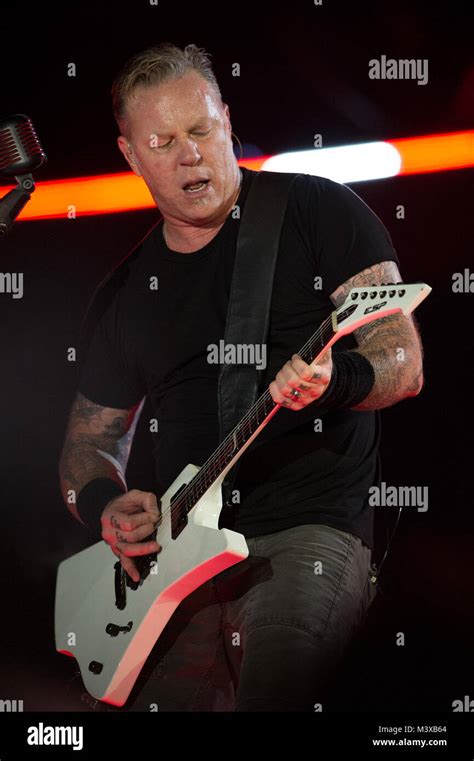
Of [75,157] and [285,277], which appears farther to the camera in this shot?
[75,157]

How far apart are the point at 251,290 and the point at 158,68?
0.75 meters

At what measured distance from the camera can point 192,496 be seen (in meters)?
2.24

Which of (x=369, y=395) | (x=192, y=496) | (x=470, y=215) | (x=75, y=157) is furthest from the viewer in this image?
(x=75, y=157)

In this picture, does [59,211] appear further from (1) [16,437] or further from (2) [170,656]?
(2) [170,656]

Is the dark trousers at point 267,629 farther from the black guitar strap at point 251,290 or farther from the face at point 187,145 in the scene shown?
the face at point 187,145

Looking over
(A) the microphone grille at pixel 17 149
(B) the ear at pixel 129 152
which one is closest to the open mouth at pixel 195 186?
(B) the ear at pixel 129 152

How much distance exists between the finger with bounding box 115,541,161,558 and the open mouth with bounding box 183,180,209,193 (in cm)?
100

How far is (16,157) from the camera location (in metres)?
1.92

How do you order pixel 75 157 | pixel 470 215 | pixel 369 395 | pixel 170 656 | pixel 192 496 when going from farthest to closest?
pixel 75 157 → pixel 470 215 → pixel 170 656 → pixel 192 496 → pixel 369 395

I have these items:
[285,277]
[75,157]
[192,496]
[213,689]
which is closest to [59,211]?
[75,157]

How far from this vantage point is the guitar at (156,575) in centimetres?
210

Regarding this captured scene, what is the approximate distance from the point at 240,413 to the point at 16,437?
1.51 m

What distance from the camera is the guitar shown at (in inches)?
82.7

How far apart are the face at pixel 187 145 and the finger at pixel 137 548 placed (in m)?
0.93
